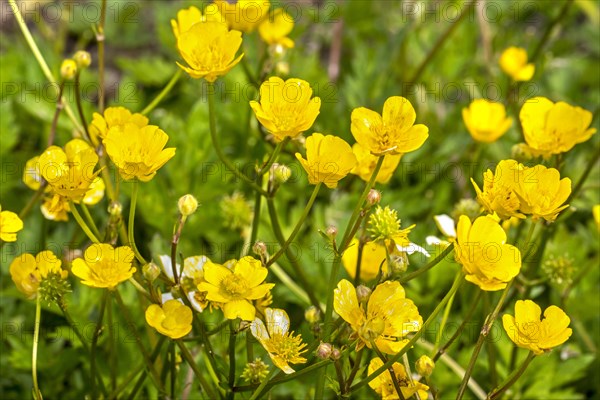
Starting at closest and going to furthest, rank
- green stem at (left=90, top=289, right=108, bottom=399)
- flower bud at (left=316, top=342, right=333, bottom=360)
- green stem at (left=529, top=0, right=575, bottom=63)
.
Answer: flower bud at (left=316, top=342, right=333, bottom=360) < green stem at (left=90, top=289, right=108, bottom=399) < green stem at (left=529, top=0, right=575, bottom=63)

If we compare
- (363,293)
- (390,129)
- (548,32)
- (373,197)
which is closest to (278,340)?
(363,293)

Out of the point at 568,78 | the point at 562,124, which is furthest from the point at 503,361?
the point at 568,78

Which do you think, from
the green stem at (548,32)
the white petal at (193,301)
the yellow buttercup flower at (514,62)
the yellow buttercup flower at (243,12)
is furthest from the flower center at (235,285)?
the green stem at (548,32)

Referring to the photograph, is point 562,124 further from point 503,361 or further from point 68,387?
point 68,387

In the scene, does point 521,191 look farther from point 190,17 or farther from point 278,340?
point 190,17

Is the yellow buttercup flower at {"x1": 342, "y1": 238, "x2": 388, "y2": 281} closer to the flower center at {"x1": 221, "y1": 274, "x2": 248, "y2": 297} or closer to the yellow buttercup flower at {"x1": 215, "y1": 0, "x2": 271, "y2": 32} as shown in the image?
the flower center at {"x1": 221, "y1": 274, "x2": 248, "y2": 297}

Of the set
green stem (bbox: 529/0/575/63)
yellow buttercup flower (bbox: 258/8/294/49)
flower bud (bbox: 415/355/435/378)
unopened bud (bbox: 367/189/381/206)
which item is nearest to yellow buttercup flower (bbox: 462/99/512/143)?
yellow buttercup flower (bbox: 258/8/294/49)

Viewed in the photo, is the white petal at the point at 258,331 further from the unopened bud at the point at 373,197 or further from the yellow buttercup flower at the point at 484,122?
the yellow buttercup flower at the point at 484,122
